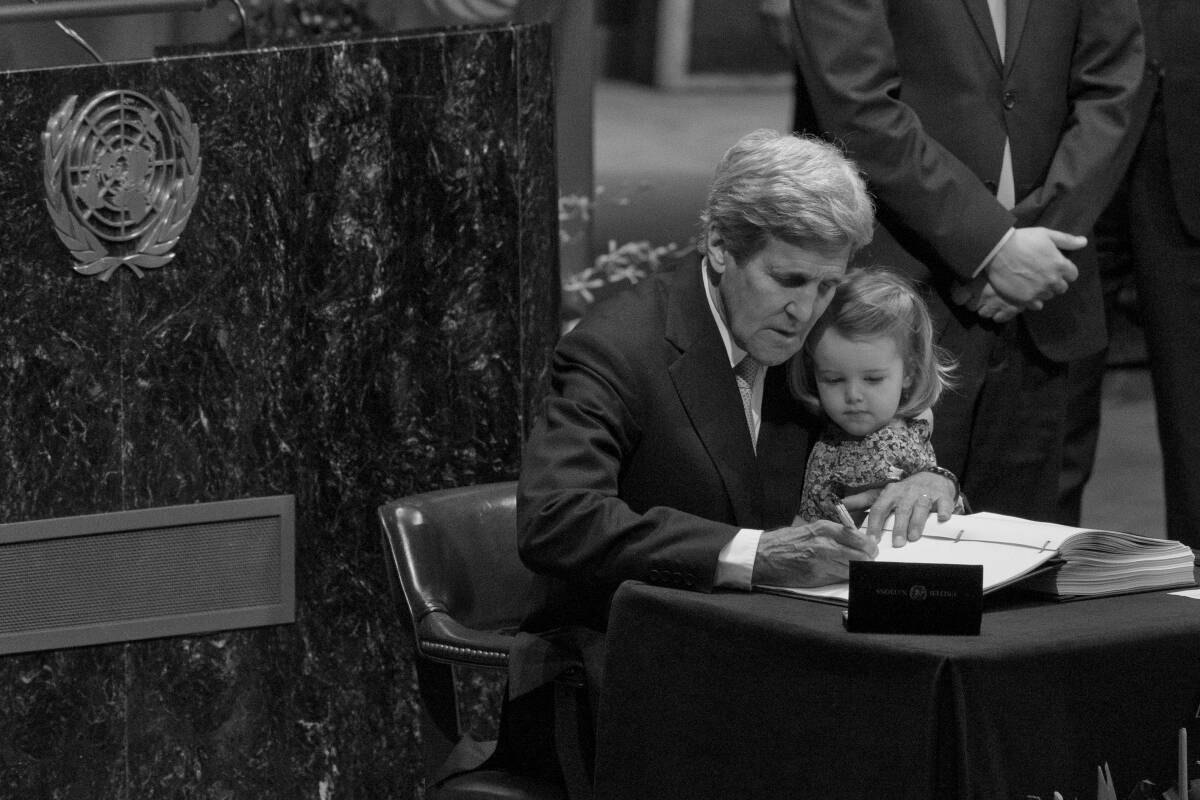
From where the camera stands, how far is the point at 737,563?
7.91 ft

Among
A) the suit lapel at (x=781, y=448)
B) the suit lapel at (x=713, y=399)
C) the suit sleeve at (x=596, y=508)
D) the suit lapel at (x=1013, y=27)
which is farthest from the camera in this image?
the suit lapel at (x=1013, y=27)

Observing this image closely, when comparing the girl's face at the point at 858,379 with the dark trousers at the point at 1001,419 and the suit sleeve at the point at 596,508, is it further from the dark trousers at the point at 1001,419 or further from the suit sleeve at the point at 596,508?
the dark trousers at the point at 1001,419

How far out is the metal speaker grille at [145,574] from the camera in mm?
3197

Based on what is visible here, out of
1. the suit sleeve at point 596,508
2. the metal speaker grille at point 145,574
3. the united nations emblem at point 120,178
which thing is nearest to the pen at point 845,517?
the suit sleeve at point 596,508

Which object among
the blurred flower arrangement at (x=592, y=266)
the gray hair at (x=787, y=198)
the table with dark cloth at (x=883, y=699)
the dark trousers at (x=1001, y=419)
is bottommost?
the blurred flower arrangement at (x=592, y=266)

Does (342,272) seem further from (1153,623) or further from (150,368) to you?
(1153,623)

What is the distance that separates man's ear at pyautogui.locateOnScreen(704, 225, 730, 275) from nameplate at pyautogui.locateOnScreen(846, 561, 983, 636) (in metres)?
0.69

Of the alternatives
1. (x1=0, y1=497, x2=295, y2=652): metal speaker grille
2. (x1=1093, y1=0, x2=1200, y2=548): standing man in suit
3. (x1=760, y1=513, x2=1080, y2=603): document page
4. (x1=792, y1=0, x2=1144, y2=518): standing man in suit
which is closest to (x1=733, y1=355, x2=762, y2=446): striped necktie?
(x1=760, y1=513, x2=1080, y2=603): document page

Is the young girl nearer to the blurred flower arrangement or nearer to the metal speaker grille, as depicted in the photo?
the metal speaker grille

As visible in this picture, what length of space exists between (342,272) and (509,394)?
370mm

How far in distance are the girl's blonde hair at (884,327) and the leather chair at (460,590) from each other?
49cm

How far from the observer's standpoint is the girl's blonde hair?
2.78 metres

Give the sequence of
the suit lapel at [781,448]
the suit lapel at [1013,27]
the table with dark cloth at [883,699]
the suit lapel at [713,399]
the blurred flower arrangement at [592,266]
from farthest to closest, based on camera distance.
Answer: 1. the blurred flower arrangement at [592,266]
2. the suit lapel at [1013,27]
3. the suit lapel at [781,448]
4. the suit lapel at [713,399]
5. the table with dark cloth at [883,699]

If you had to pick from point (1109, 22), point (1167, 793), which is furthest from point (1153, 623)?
point (1109, 22)
